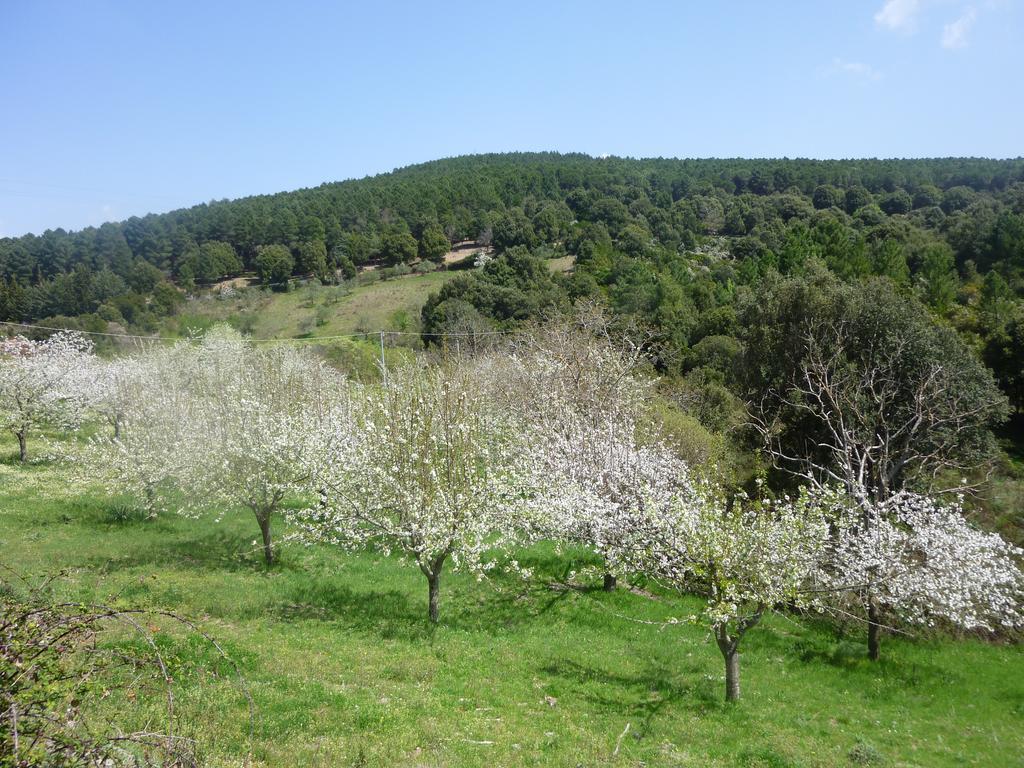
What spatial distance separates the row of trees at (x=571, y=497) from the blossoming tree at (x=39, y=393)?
9094 millimetres

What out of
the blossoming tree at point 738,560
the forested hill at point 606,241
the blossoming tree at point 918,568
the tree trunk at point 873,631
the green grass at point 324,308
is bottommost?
the tree trunk at point 873,631

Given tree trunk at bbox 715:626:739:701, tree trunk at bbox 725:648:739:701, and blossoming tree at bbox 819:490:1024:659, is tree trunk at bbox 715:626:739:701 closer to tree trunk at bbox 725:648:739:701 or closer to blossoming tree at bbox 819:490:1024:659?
tree trunk at bbox 725:648:739:701

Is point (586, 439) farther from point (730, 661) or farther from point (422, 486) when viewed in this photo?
point (730, 661)

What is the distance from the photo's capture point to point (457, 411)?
1505cm

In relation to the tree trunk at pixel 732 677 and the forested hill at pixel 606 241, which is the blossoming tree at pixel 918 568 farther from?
the forested hill at pixel 606 241

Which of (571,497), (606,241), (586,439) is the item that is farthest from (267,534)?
(606,241)

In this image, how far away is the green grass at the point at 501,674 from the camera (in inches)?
356

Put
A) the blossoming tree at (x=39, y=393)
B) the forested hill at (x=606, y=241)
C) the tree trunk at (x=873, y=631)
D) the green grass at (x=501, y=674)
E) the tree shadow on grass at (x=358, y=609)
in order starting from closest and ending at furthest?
the green grass at (x=501, y=674), the tree shadow on grass at (x=358, y=609), the tree trunk at (x=873, y=631), the blossoming tree at (x=39, y=393), the forested hill at (x=606, y=241)

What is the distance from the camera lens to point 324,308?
69.9m

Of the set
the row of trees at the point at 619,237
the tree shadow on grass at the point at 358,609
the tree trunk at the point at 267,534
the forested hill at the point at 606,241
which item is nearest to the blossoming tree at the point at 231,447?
the tree trunk at the point at 267,534

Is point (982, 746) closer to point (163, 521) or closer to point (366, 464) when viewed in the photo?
point (366, 464)

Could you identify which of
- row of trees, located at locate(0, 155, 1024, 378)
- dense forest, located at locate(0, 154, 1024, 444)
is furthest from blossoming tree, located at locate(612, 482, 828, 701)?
row of trees, located at locate(0, 155, 1024, 378)

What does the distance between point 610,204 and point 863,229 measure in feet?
112

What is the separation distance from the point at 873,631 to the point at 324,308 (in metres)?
65.2
